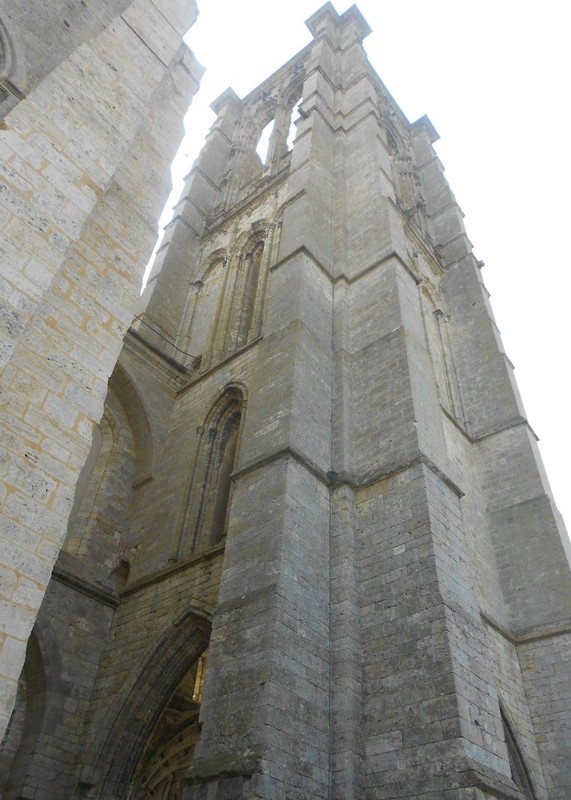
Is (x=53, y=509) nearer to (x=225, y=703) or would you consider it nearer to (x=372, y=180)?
(x=225, y=703)

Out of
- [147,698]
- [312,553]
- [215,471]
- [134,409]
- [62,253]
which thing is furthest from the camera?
[134,409]

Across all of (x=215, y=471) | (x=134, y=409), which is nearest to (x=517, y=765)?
(x=215, y=471)

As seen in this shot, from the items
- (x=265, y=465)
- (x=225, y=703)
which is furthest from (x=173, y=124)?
(x=225, y=703)

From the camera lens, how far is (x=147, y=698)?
7.35 meters

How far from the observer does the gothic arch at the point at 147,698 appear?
708cm

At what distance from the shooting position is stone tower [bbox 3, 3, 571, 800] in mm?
5453

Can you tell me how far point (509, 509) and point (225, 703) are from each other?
6.08 metres

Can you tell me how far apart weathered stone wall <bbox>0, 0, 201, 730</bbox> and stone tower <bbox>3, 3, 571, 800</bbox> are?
2681 mm

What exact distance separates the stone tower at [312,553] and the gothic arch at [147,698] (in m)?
0.02

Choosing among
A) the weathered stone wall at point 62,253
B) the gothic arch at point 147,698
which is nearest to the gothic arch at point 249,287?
the gothic arch at point 147,698

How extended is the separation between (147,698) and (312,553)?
8.92 feet

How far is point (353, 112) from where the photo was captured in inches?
584

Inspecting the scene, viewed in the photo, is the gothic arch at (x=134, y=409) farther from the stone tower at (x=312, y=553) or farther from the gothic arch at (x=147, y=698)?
the gothic arch at (x=147, y=698)

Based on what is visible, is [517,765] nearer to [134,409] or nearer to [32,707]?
[32,707]
